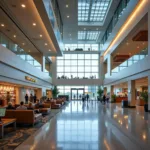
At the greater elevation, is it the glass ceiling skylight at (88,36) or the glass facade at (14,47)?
the glass ceiling skylight at (88,36)

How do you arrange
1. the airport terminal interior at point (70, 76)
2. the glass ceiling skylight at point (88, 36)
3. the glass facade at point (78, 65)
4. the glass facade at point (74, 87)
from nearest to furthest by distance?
the airport terminal interior at point (70, 76), the glass ceiling skylight at point (88, 36), the glass facade at point (78, 65), the glass facade at point (74, 87)

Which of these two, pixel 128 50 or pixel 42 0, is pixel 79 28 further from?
pixel 42 0

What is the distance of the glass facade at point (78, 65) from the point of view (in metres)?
42.8

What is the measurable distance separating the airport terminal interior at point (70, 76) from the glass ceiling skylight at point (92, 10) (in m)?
0.04

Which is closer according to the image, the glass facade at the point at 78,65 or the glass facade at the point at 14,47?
→ the glass facade at the point at 14,47

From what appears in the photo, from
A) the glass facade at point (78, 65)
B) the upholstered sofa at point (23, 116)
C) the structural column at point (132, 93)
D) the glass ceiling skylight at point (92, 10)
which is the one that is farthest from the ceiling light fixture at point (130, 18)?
the glass facade at point (78, 65)

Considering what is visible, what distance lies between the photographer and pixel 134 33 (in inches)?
739

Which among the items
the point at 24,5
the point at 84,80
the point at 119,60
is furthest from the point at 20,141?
the point at 84,80

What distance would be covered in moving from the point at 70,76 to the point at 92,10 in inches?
734

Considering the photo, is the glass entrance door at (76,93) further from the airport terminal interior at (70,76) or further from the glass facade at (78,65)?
the airport terminal interior at (70,76)

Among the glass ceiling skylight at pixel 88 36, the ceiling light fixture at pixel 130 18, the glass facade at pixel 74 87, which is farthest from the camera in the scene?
the glass facade at pixel 74 87

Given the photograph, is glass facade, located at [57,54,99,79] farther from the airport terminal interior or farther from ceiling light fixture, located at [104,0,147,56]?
ceiling light fixture, located at [104,0,147,56]

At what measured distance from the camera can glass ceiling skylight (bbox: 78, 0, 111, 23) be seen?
2385 centimetres

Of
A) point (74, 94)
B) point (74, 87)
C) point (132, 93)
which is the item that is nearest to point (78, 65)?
point (74, 87)
